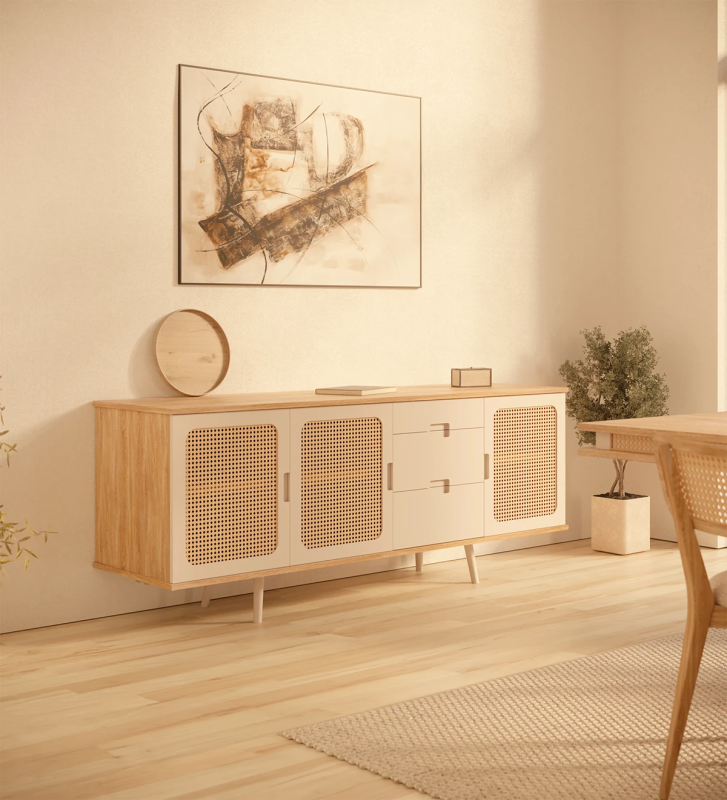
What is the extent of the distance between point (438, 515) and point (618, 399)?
1411 millimetres

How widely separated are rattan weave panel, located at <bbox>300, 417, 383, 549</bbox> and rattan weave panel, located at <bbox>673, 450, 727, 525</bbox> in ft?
5.51

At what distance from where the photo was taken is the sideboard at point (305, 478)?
3.36 metres

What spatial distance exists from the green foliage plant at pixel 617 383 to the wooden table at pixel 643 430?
1.78m

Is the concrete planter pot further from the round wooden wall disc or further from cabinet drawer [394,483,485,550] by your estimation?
the round wooden wall disc

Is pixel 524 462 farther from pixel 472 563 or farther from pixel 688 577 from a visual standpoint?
pixel 688 577

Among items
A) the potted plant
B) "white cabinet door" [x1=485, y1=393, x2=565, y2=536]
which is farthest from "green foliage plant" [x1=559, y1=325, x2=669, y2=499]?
"white cabinet door" [x1=485, y1=393, x2=565, y2=536]

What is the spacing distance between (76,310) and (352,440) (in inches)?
41.7

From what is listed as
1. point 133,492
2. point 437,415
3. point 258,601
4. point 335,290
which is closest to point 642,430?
point 437,415

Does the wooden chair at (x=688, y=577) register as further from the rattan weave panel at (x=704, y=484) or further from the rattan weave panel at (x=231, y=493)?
the rattan weave panel at (x=231, y=493)

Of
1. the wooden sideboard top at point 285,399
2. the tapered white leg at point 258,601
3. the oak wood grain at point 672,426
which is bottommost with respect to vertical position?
the tapered white leg at point 258,601

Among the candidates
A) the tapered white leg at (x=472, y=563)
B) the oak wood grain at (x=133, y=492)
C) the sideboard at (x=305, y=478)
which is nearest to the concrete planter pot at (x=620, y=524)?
the sideboard at (x=305, y=478)

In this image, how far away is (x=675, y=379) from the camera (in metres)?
5.20

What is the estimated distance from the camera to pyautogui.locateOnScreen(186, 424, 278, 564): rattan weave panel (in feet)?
11.0

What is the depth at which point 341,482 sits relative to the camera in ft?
12.2
